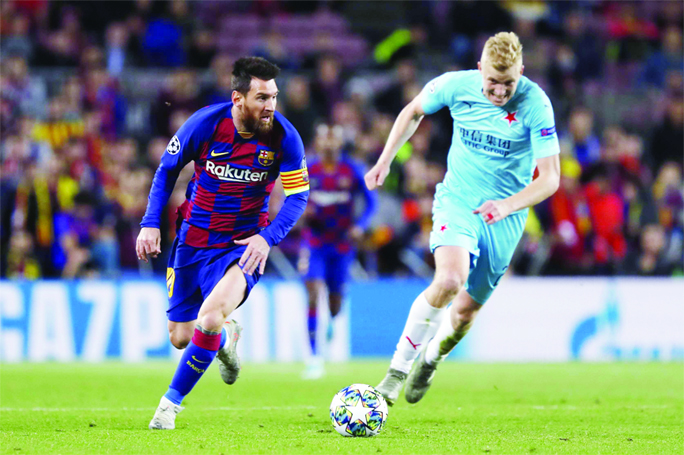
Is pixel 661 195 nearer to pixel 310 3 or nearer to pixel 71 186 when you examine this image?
pixel 310 3

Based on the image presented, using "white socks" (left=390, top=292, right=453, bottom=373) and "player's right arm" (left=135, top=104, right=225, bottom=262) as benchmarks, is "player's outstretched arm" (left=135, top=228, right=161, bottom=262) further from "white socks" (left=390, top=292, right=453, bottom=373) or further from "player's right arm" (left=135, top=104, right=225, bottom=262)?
"white socks" (left=390, top=292, right=453, bottom=373)

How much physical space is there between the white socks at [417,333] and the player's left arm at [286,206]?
1.15m

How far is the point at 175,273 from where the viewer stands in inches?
297

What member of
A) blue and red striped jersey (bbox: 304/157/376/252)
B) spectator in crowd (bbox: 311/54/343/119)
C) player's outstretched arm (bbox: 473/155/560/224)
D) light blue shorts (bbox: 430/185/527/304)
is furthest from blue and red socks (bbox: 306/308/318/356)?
player's outstretched arm (bbox: 473/155/560/224)

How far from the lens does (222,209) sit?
7.36 metres

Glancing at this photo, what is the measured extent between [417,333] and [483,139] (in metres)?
1.51

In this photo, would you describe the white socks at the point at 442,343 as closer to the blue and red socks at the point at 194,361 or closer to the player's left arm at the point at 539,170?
the player's left arm at the point at 539,170

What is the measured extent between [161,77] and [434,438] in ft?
42.2

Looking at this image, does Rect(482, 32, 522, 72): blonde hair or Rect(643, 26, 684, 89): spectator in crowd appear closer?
Rect(482, 32, 522, 72): blonde hair

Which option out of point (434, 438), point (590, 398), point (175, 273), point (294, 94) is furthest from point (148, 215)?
point (294, 94)

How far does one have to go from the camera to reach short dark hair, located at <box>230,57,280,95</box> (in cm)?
695

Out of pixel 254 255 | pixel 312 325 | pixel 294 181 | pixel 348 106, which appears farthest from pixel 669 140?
pixel 254 255

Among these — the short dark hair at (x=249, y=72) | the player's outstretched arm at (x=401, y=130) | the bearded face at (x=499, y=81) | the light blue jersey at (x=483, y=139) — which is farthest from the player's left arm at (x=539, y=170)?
the short dark hair at (x=249, y=72)

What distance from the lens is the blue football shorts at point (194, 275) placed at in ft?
23.6
